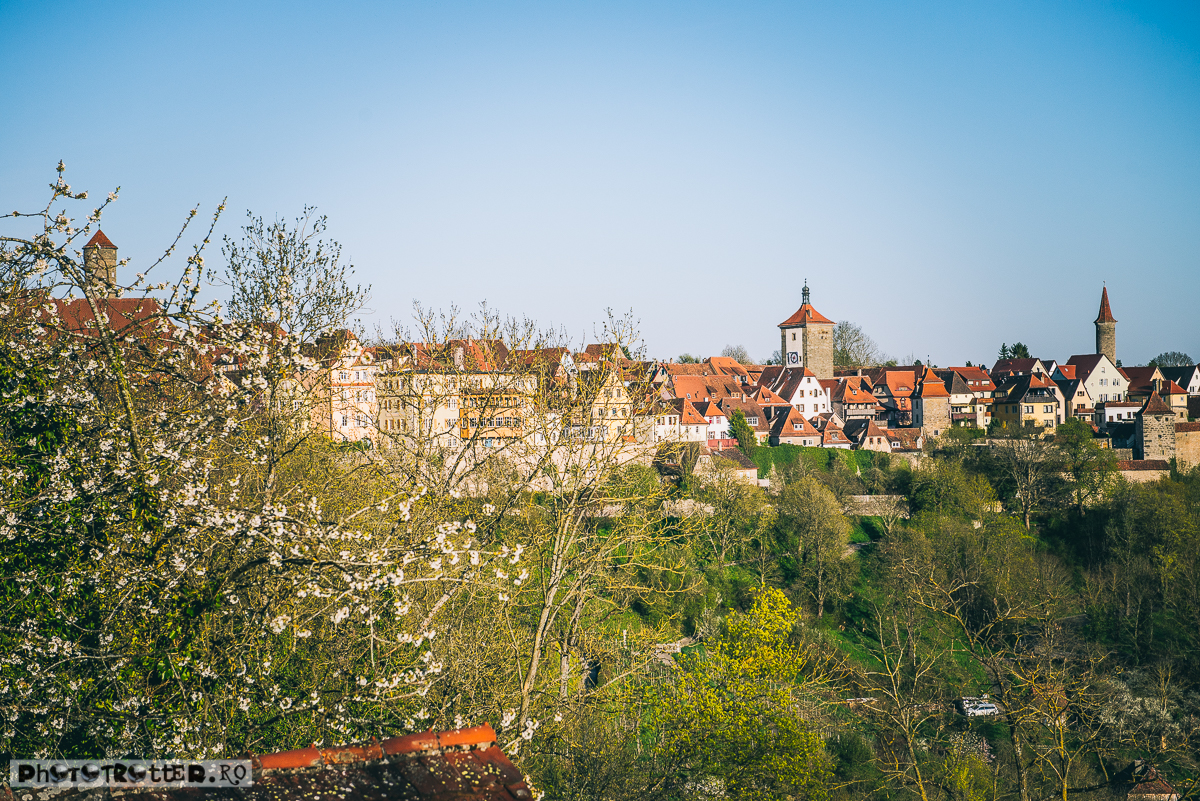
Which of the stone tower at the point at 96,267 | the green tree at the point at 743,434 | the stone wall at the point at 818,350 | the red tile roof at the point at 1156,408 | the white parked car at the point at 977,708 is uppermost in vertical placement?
the stone wall at the point at 818,350

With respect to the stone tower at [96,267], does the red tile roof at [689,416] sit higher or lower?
lower

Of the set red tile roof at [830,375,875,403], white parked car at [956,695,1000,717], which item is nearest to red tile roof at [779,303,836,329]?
red tile roof at [830,375,875,403]

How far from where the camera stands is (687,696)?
13242mm

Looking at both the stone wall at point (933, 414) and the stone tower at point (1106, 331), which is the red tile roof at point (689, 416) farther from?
the stone tower at point (1106, 331)

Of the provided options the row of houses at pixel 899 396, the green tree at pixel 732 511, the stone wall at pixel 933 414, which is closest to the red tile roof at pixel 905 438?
the row of houses at pixel 899 396

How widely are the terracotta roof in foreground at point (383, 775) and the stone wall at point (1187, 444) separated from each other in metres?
62.4

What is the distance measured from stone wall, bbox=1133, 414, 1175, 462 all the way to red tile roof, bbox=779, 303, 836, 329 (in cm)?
3222

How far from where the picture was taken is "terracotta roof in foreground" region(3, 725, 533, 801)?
411 cm

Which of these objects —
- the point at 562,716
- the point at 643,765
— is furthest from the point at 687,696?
the point at 562,716

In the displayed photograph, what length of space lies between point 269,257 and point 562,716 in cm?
749

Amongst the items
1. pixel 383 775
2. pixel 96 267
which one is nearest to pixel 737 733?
pixel 383 775

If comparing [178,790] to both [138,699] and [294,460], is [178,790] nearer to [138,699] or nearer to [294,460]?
[138,699]

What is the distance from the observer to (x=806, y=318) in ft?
269

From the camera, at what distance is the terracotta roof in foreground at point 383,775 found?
13.5 feet
